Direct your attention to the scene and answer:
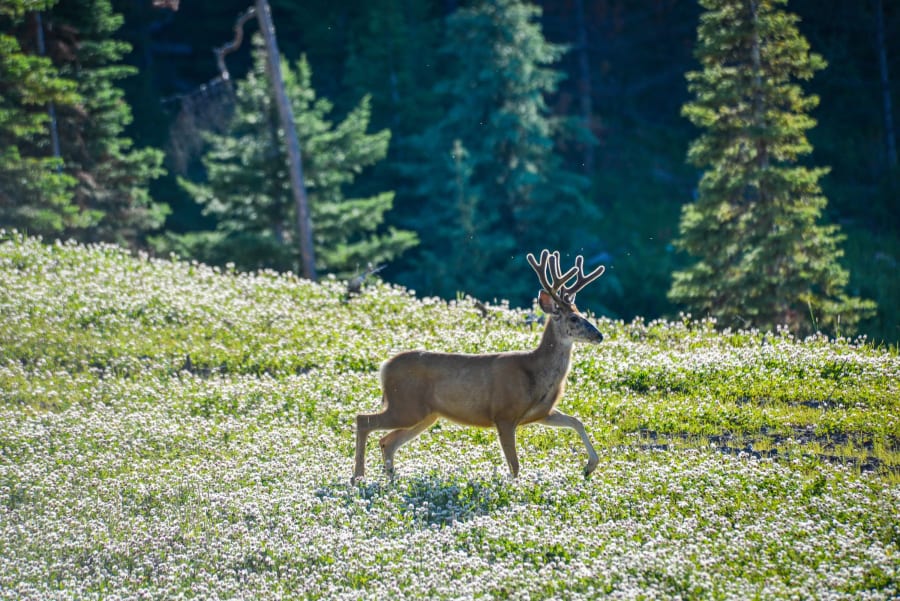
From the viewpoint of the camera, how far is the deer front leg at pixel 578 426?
1123 centimetres

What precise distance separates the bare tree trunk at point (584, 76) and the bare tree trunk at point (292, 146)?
53.2ft

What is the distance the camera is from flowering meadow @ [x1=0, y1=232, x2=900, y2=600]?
9.08 metres

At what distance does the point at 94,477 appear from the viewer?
486 inches

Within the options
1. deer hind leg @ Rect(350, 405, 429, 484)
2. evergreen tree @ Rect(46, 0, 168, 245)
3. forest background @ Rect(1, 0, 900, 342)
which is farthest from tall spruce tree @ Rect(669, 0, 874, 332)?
evergreen tree @ Rect(46, 0, 168, 245)

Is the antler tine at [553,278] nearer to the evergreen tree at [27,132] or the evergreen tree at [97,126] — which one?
the evergreen tree at [27,132]

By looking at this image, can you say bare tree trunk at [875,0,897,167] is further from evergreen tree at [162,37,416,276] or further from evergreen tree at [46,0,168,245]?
evergreen tree at [46,0,168,245]

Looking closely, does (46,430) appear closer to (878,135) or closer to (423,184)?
(423,184)

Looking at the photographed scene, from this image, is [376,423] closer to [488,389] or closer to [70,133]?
[488,389]

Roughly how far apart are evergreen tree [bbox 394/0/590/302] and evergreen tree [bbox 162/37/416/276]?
10.7ft

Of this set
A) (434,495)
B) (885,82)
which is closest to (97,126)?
(434,495)

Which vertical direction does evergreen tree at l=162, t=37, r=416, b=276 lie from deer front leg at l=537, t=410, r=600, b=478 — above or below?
above

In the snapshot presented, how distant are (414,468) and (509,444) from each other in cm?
118

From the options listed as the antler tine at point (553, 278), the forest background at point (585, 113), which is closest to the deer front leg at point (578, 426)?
the antler tine at point (553, 278)

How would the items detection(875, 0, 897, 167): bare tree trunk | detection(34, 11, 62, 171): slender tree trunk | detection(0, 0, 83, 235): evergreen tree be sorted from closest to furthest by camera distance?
detection(0, 0, 83, 235): evergreen tree → detection(34, 11, 62, 171): slender tree trunk → detection(875, 0, 897, 167): bare tree trunk
